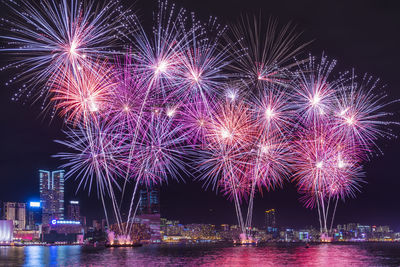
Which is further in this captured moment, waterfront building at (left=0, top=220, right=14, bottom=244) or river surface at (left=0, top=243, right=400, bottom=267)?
waterfront building at (left=0, top=220, right=14, bottom=244)

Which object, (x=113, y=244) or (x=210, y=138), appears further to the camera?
(x=113, y=244)

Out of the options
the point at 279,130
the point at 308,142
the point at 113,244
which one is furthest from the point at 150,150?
the point at 113,244

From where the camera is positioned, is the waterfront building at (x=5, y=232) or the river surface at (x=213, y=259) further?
the waterfront building at (x=5, y=232)

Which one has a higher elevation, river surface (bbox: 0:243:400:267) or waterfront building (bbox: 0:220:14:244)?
river surface (bbox: 0:243:400:267)

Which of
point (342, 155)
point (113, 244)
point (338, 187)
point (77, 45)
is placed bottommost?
point (113, 244)

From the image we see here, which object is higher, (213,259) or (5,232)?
(213,259)

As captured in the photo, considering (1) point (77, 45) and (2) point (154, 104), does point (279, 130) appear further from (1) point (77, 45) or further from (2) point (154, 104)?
(1) point (77, 45)

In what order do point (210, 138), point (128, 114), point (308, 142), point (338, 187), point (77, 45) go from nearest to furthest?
point (77, 45) < point (128, 114) < point (210, 138) < point (308, 142) < point (338, 187)

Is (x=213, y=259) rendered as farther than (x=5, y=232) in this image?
No

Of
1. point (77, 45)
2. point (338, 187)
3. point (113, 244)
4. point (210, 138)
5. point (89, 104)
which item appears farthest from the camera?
point (113, 244)

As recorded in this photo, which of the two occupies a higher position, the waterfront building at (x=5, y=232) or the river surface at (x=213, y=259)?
the river surface at (x=213, y=259)

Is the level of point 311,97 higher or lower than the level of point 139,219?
higher
